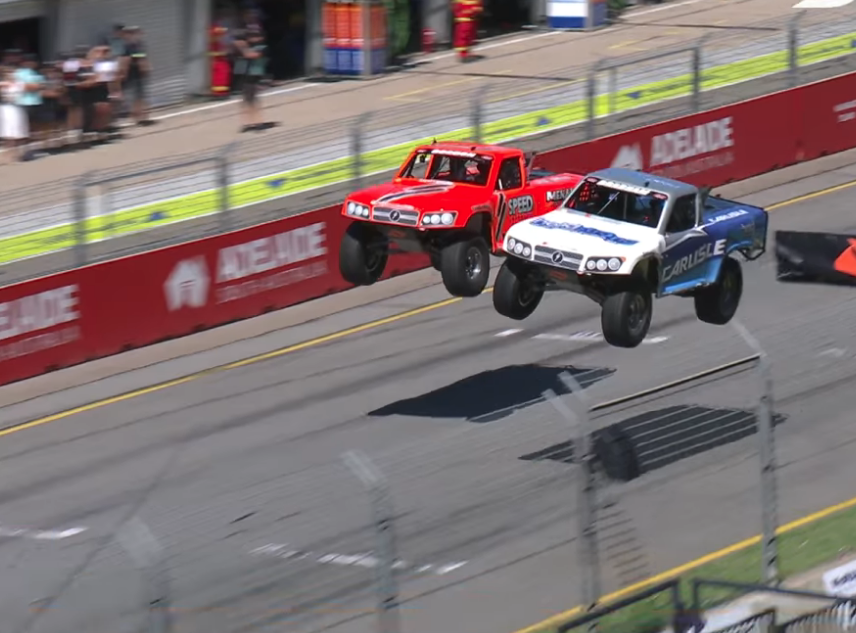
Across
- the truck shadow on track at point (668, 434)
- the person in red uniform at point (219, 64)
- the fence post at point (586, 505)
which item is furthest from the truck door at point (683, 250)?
the person in red uniform at point (219, 64)

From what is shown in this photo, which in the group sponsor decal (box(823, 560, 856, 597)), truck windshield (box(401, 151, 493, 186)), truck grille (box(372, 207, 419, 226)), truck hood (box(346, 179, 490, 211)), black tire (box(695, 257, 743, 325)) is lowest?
sponsor decal (box(823, 560, 856, 597))

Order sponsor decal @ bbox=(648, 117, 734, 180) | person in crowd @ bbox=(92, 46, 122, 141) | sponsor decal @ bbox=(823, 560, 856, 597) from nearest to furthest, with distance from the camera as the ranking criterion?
sponsor decal @ bbox=(823, 560, 856, 597) < sponsor decal @ bbox=(648, 117, 734, 180) < person in crowd @ bbox=(92, 46, 122, 141)

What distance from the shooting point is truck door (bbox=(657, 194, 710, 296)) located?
1683cm

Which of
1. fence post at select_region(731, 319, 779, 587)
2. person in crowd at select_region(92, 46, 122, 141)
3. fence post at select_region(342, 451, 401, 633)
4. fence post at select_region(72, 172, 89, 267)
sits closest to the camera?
fence post at select_region(342, 451, 401, 633)

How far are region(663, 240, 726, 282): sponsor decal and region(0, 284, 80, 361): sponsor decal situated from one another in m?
9.03

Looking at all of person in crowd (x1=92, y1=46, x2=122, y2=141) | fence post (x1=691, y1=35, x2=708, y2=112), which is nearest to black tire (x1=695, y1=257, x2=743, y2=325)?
fence post (x1=691, y1=35, x2=708, y2=112)

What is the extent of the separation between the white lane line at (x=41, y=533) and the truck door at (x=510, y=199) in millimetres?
5474

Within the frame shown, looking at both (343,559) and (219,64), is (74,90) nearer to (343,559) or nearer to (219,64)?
(219,64)

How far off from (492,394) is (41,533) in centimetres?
644

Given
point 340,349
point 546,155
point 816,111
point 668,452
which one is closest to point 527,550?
point 668,452

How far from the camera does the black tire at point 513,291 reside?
1697cm

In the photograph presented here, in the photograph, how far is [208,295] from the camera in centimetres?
2369

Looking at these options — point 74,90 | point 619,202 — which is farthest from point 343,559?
point 74,90

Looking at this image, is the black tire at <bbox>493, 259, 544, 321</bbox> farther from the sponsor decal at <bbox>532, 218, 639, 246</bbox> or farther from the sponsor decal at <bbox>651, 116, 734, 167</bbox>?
the sponsor decal at <bbox>651, 116, 734, 167</bbox>
